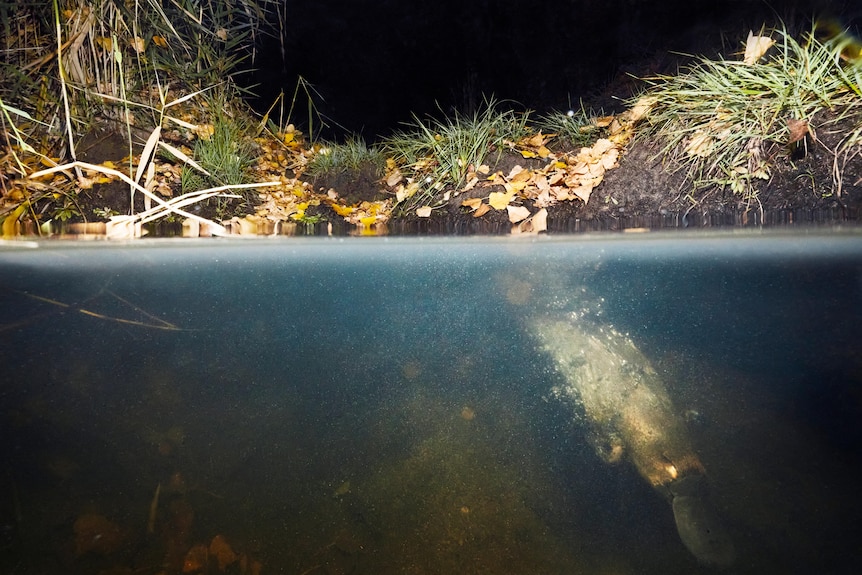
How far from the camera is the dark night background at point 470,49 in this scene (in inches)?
155

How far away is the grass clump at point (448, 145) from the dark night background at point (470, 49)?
0.19m

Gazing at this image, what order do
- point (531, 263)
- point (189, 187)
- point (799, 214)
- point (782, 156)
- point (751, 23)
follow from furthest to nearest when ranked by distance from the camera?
point (751, 23) < point (189, 187) < point (531, 263) < point (782, 156) < point (799, 214)

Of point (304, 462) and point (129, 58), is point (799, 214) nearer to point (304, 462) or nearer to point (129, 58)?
point (304, 462)

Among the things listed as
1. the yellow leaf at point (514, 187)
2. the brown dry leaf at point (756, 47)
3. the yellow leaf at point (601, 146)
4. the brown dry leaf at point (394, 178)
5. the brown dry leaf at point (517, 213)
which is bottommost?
the brown dry leaf at point (517, 213)

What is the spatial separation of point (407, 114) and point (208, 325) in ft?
8.27

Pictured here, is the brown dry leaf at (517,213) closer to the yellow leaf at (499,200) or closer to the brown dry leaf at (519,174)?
the yellow leaf at (499,200)

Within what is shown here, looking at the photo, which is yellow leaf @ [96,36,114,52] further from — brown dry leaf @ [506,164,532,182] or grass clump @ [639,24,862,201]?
grass clump @ [639,24,862,201]

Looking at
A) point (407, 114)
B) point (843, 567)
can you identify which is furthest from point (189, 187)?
point (843, 567)

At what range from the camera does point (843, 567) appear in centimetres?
212

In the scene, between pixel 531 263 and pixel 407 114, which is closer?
pixel 531 263

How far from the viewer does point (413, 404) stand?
2621mm

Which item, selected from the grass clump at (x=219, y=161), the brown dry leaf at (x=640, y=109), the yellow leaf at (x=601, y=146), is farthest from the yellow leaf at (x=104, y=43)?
the brown dry leaf at (x=640, y=109)

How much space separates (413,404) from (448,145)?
209cm

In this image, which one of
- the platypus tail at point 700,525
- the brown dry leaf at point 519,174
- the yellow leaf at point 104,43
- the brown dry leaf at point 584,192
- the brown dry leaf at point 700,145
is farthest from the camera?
the yellow leaf at point 104,43
